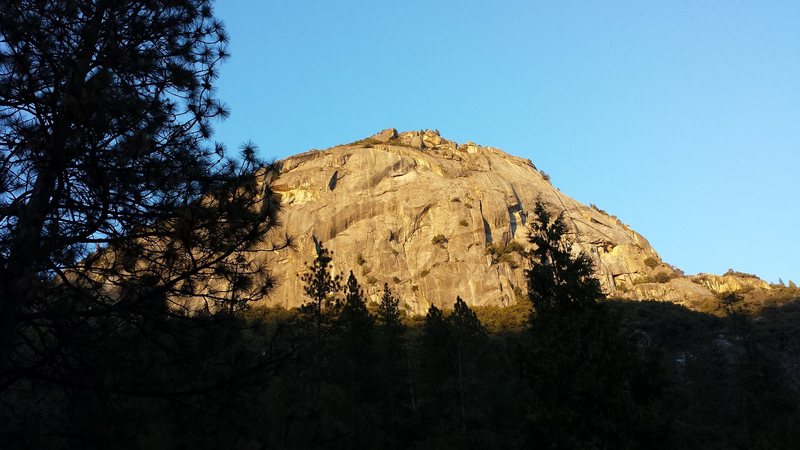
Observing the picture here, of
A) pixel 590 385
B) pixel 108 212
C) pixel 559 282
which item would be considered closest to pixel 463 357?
pixel 559 282

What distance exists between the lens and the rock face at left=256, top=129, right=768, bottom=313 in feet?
261

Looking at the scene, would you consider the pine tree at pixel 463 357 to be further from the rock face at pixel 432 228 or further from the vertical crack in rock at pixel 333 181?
the vertical crack in rock at pixel 333 181

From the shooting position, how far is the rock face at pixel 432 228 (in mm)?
79438

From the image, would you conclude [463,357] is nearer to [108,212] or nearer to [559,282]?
[559,282]

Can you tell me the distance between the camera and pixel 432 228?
87000 millimetres

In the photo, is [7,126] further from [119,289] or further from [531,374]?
[531,374]

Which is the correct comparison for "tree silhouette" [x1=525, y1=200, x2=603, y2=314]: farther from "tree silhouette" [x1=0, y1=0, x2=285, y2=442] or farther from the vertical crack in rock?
the vertical crack in rock

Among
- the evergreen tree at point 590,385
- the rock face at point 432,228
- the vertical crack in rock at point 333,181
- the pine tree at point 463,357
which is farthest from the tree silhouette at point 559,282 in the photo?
the vertical crack in rock at point 333,181

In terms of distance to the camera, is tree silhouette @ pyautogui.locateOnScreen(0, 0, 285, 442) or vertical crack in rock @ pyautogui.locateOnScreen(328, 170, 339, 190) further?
vertical crack in rock @ pyautogui.locateOnScreen(328, 170, 339, 190)

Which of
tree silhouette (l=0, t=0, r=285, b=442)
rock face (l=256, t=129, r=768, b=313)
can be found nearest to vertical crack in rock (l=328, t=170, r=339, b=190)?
rock face (l=256, t=129, r=768, b=313)

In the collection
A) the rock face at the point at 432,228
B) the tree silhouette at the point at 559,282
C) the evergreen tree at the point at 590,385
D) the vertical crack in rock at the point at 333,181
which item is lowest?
the evergreen tree at the point at 590,385

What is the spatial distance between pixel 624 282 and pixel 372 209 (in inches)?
1424

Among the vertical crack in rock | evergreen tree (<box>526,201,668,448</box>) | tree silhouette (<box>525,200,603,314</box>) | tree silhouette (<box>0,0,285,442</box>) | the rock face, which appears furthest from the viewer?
the vertical crack in rock

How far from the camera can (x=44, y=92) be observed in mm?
6977
